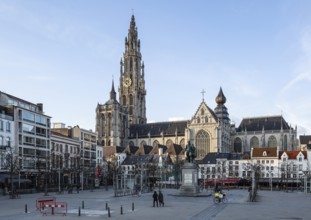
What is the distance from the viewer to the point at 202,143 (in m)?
155

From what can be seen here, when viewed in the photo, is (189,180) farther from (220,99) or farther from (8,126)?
(220,99)

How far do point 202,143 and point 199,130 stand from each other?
4612mm

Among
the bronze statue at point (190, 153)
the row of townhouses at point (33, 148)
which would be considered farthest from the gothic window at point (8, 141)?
the bronze statue at point (190, 153)

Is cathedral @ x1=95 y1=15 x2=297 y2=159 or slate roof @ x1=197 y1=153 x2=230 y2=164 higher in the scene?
cathedral @ x1=95 y1=15 x2=297 y2=159

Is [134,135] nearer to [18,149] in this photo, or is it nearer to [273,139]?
[273,139]

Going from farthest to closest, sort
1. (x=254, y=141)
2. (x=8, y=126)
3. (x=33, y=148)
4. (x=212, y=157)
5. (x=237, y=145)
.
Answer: (x=237, y=145)
(x=254, y=141)
(x=212, y=157)
(x=33, y=148)
(x=8, y=126)

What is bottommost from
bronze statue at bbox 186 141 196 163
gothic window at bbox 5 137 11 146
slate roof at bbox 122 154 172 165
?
slate roof at bbox 122 154 172 165

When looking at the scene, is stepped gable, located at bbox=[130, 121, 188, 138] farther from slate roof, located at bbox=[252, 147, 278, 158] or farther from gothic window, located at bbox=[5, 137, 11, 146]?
gothic window, located at bbox=[5, 137, 11, 146]

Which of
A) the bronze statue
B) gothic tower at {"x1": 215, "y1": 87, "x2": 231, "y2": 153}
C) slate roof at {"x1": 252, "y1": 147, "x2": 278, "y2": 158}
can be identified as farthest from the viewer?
gothic tower at {"x1": 215, "y1": 87, "x2": 231, "y2": 153}

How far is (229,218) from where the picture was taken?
28953 mm

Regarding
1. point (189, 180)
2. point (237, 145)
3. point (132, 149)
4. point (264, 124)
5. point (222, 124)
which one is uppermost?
point (264, 124)

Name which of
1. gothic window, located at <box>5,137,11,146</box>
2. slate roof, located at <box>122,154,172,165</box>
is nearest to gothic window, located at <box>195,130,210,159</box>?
slate roof, located at <box>122,154,172,165</box>

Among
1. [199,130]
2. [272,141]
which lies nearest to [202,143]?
[199,130]

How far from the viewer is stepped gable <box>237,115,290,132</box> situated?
162m
